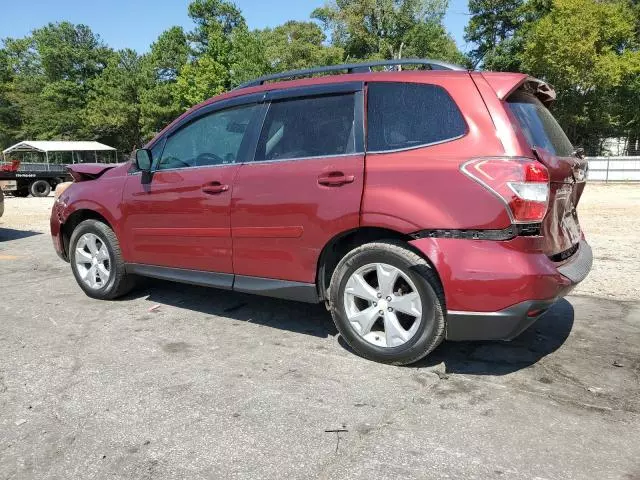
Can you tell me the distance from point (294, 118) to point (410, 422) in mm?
2270

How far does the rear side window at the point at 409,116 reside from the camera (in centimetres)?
329

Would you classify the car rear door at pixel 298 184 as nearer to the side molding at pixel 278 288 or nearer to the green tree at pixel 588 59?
the side molding at pixel 278 288

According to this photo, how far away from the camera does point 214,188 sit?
4.18 meters

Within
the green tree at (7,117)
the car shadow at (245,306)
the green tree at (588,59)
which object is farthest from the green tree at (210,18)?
the car shadow at (245,306)

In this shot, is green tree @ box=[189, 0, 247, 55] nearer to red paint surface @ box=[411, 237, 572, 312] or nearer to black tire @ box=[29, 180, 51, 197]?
black tire @ box=[29, 180, 51, 197]

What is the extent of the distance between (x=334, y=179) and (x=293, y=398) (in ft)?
4.62

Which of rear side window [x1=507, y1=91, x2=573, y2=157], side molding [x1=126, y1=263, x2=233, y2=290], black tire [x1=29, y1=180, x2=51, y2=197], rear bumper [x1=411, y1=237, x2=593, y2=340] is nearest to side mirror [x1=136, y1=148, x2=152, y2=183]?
side molding [x1=126, y1=263, x2=233, y2=290]

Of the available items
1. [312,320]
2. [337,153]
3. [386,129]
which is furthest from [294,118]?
[312,320]

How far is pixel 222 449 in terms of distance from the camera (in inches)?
102

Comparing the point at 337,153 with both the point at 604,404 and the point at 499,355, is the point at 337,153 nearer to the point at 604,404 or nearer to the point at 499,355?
the point at 499,355

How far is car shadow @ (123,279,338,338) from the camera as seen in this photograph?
4480 millimetres

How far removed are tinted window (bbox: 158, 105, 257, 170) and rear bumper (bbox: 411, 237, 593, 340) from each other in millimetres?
1791

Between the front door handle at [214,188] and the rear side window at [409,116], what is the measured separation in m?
1.23

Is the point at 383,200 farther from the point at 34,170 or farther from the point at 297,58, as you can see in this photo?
the point at 297,58
